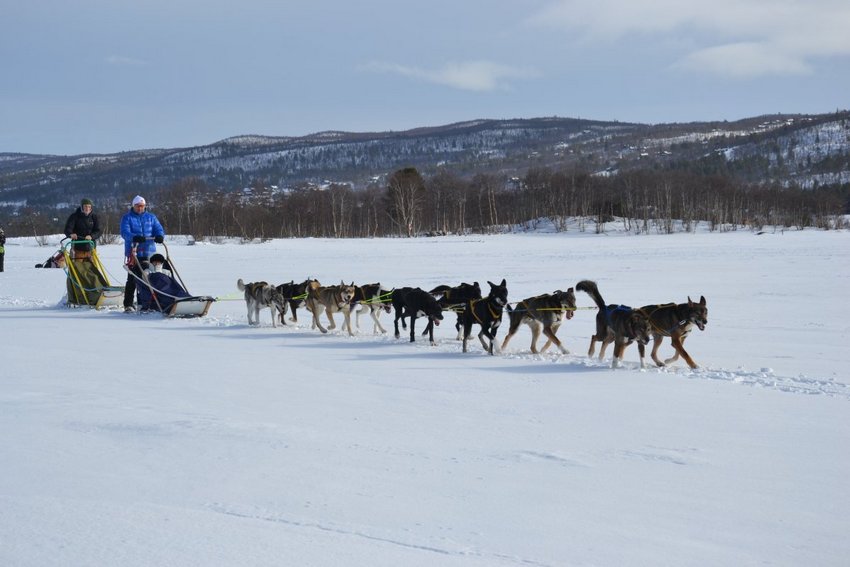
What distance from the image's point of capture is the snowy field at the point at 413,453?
121 inches

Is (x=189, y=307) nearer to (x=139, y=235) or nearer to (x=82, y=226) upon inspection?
(x=139, y=235)

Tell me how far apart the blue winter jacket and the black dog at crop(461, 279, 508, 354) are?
5609mm

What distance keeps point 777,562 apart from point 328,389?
3.88 meters

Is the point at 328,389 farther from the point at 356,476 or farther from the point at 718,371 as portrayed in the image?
the point at 718,371

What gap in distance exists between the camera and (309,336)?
9.62 m

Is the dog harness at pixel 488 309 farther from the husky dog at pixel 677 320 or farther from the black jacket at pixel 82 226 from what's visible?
the black jacket at pixel 82 226

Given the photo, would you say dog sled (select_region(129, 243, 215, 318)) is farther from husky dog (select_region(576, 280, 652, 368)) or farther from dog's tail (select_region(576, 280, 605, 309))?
husky dog (select_region(576, 280, 652, 368))

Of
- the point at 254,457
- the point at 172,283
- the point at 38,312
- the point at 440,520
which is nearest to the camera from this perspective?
the point at 440,520

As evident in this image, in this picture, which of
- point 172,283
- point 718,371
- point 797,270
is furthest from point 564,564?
point 797,270

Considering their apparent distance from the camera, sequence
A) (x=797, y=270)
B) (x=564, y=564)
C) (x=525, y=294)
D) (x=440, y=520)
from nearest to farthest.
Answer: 1. (x=564, y=564)
2. (x=440, y=520)
3. (x=525, y=294)
4. (x=797, y=270)

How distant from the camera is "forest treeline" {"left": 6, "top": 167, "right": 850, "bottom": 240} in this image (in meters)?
68.6

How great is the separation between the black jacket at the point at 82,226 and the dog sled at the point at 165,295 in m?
1.42

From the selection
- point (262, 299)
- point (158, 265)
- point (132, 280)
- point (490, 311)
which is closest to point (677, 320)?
point (490, 311)

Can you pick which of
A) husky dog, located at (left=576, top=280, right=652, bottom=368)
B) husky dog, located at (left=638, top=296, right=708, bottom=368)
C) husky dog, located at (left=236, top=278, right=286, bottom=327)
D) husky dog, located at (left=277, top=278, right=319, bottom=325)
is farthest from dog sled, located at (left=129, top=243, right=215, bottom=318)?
husky dog, located at (left=638, top=296, right=708, bottom=368)
